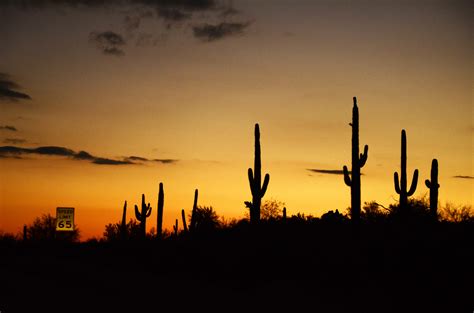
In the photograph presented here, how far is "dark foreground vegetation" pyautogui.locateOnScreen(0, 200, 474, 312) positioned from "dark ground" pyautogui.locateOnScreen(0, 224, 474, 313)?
27mm

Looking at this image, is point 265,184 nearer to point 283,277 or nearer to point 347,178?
point 347,178

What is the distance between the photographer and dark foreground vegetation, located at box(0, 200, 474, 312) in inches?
616

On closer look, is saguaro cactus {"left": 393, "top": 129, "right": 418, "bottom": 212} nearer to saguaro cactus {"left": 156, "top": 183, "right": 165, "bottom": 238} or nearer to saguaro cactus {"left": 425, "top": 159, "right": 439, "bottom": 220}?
saguaro cactus {"left": 425, "top": 159, "right": 439, "bottom": 220}

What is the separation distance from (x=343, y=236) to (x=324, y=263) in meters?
4.67

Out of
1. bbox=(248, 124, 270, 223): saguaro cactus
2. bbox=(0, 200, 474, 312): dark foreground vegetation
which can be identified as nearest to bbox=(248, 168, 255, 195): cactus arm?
bbox=(248, 124, 270, 223): saguaro cactus

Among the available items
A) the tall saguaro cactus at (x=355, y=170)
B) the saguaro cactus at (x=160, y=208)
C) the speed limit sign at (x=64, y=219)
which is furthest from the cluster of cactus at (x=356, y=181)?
the saguaro cactus at (x=160, y=208)

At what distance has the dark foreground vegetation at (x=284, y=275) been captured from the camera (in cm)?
1564

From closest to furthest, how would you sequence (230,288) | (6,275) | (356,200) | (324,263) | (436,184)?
1. (230,288)
2. (324,263)
3. (6,275)
4. (356,200)
5. (436,184)

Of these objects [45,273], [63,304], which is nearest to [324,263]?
[63,304]

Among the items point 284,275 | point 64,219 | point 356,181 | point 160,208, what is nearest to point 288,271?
point 284,275

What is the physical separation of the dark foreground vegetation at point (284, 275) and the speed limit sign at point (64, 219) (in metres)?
7.39

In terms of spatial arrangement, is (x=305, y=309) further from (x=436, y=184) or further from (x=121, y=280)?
(x=436, y=184)

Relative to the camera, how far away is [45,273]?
25.2 m

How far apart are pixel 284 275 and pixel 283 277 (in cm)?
22
